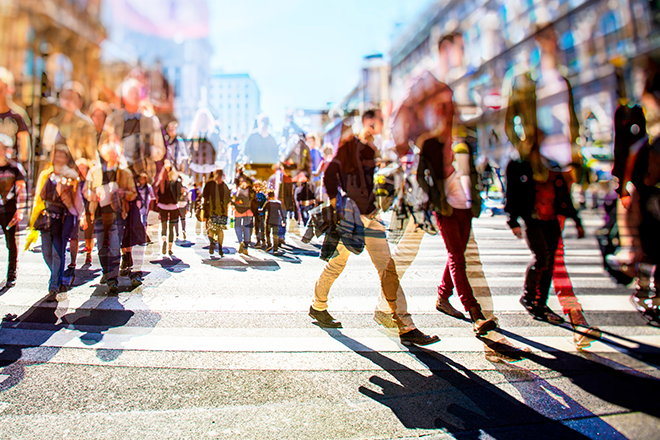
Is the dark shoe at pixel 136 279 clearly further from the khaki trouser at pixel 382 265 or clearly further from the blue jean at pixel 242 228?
the khaki trouser at pixel 382 265

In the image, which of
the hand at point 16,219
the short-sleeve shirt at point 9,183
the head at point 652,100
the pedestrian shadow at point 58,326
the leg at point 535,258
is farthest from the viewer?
the leg at point 535,258

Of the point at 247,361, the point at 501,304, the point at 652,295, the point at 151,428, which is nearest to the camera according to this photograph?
the point at 151,428

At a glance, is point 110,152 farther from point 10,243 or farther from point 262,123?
point 10,243

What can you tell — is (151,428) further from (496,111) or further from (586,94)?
(586,94)

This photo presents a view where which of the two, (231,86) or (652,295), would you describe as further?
(652,295)

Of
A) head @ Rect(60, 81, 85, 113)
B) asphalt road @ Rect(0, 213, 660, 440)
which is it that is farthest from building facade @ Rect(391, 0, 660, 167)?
head @ Rect(60, 81, 85, 113)

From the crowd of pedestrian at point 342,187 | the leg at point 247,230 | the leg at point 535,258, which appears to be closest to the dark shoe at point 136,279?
the crowd of pedestrian at point 342,187

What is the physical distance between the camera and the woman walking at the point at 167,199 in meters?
1.67

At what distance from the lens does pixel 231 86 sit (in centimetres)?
169

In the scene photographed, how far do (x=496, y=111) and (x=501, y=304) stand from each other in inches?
49.3

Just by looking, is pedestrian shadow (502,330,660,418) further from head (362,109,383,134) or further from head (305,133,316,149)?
head (305,133,316,149)

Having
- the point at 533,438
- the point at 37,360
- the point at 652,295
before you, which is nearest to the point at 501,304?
the point at 652,295

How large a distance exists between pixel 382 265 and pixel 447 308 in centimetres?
58

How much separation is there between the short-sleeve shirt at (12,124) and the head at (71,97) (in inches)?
9.6
